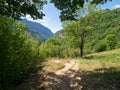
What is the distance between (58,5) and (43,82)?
20.7ft

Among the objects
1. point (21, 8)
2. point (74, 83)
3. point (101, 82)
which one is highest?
point (21, 8)

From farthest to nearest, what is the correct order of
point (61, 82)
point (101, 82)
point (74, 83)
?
point (61, 82), point (74, 83), point (101, 82)

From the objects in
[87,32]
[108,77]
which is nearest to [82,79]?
[108,77]

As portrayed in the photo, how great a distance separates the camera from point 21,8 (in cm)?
1805

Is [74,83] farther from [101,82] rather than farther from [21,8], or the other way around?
[21,8]

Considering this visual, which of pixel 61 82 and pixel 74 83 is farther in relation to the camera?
pixel 61 82

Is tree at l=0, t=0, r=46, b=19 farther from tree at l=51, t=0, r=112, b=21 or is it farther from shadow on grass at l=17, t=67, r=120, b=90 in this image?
shadow on grass at l=17, t=67, r=120, b=90

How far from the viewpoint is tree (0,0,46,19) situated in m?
17.0

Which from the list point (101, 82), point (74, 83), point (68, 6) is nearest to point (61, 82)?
point (74, 83)

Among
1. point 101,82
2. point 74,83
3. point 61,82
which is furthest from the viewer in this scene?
point 61,82

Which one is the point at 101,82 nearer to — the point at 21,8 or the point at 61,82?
the point at 61,82

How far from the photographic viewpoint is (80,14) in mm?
47812

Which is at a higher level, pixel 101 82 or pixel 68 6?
pixel 68 6

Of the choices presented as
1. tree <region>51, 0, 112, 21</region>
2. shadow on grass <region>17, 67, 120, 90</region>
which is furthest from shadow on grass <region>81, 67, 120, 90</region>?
tree <region>51, 0, 112, 21</region>
